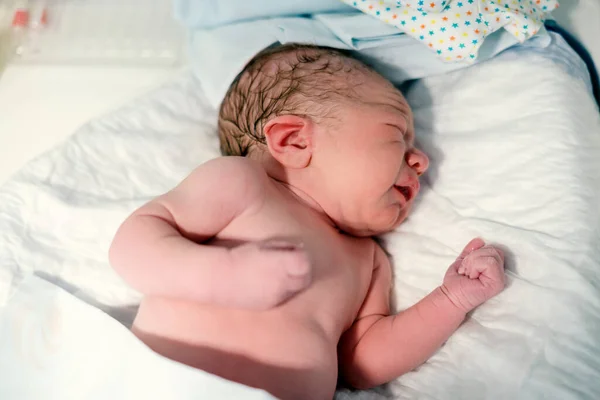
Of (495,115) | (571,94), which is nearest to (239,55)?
(495,115)

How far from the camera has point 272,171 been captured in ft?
3.22

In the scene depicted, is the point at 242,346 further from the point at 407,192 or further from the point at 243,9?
the point at 243,9

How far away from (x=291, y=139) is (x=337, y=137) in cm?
7

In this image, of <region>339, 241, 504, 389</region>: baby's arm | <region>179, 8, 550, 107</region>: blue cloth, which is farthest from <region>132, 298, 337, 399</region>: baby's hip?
<region>179, 8, 550, 107</region>: blue cloth

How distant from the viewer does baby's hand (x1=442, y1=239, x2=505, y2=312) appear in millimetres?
857

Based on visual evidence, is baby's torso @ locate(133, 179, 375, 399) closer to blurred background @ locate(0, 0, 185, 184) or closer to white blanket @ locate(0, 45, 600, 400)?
white blanket @ locate(0, 45, 600, 400)

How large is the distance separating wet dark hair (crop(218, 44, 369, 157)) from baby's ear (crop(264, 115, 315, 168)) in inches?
0.9

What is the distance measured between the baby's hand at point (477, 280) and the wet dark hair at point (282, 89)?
0.31 metres

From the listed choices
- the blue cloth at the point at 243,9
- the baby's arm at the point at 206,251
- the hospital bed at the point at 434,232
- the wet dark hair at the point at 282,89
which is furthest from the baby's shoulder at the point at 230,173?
the blue cloth at the point at 243,9

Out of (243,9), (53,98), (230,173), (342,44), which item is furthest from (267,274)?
(53,98)

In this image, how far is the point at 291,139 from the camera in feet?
3.10

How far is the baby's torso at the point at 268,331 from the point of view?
0.79m

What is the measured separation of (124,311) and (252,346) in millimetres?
282

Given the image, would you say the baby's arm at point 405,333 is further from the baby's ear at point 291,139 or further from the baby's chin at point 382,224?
the baby's ear at point 291,139
